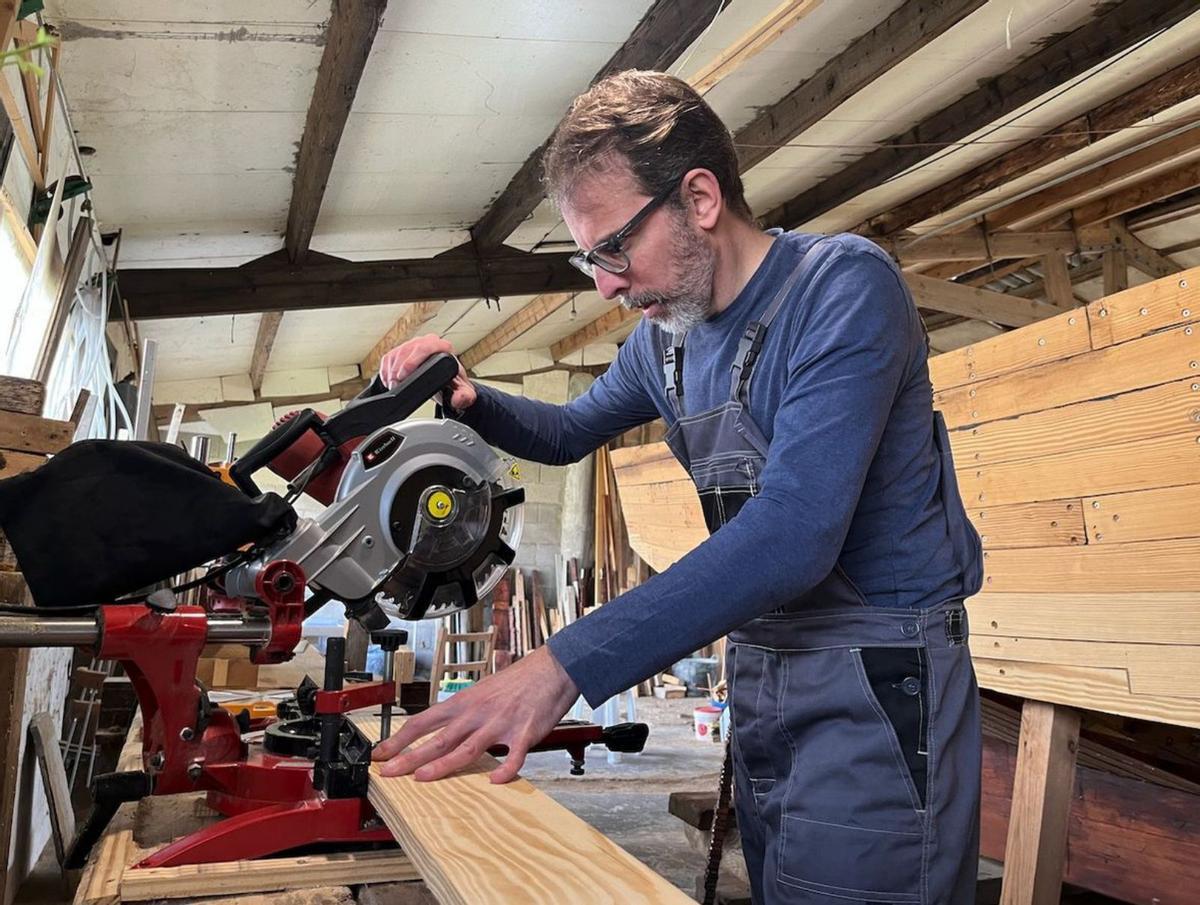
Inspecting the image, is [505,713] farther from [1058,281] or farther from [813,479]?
[1058,281]

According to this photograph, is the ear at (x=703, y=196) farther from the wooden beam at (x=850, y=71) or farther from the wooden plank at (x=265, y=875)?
the wooden beam at (x=850, y=71)

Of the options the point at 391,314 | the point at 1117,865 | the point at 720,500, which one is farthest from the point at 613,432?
the point at 391,314

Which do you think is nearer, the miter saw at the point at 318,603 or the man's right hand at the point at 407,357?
the miter saw at the point at 318,603

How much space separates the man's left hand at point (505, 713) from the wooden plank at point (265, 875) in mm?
212

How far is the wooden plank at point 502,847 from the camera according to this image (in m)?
0.94

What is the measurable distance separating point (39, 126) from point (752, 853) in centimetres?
300

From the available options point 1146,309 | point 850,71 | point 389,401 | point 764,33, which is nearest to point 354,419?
point 389,401

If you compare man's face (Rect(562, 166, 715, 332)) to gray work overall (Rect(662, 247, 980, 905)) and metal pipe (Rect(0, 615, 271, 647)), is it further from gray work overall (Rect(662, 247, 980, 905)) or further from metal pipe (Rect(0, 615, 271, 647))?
metal pipe (Rect(0, 615, 271, 647))

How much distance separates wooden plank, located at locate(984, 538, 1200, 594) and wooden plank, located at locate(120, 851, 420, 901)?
1532mm

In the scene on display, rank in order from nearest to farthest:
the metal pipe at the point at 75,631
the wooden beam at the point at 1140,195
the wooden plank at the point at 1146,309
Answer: the metal pipe at the point at 75,631 → the wooden plank at the point at 1146,309 → the wooden beam at the point at 1140,195

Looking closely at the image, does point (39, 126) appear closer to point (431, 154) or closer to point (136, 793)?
point (431, 154)

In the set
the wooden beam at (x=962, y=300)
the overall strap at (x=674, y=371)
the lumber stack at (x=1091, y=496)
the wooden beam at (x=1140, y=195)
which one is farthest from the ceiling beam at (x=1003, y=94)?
the overall strap at (x=674, y=371)

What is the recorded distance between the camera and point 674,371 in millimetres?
1656

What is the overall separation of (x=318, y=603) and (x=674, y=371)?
0.67m
